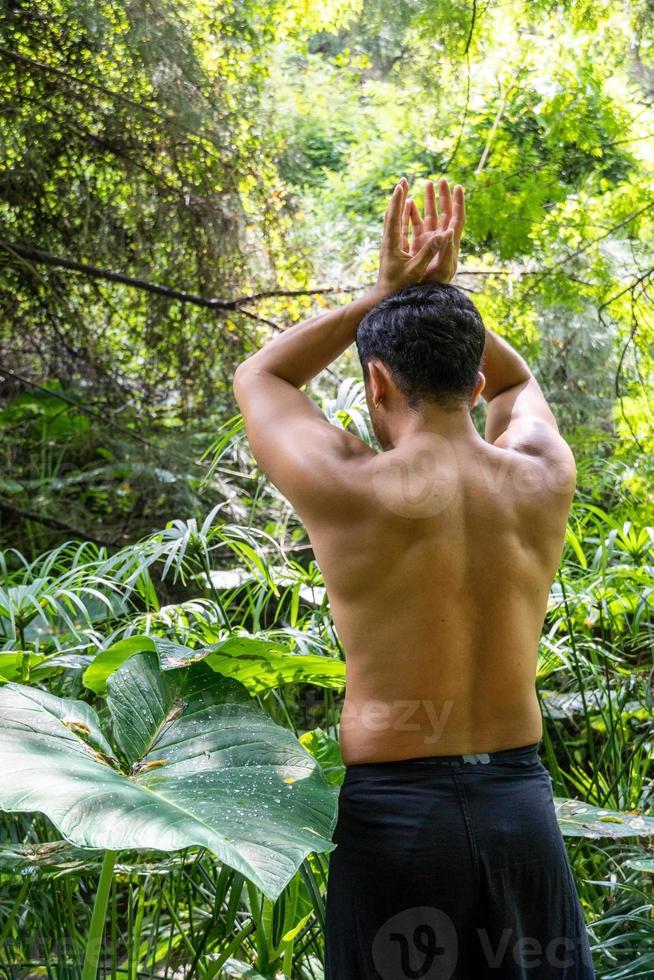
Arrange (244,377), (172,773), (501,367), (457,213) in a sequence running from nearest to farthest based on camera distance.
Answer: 1. (172,773)
2. (244,377)
3. (457,213)
4. (501,367)

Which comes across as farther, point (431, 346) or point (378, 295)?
point (378, 295)

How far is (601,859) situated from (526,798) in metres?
1.28

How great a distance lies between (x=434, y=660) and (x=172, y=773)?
42cm

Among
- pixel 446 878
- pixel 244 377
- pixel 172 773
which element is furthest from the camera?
pixel 244 377

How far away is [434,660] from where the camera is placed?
141 centimetres

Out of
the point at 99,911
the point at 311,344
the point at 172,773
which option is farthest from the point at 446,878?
the point at 311,344

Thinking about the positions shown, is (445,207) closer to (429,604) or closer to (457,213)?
(457,213)

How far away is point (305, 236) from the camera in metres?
5.12

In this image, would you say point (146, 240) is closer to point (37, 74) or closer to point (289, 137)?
point (37, 74)

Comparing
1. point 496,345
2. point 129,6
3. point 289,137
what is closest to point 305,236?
point 289,137

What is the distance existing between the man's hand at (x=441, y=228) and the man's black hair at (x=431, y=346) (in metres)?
0.21

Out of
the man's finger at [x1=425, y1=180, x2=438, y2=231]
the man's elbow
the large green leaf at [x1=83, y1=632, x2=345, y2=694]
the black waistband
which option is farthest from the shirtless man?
the man's finger at [x1=425, y1=180, x2=438, y2=231]

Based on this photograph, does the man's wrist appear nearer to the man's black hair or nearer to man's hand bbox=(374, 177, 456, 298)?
man's hand bbox=(374, 177, 456, 298)

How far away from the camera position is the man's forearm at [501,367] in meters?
1.93
